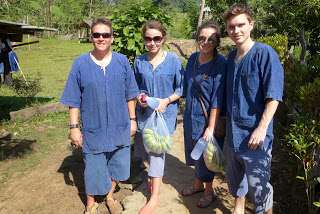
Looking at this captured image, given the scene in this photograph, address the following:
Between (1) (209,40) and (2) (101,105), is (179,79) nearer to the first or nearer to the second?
(1) (209,40)

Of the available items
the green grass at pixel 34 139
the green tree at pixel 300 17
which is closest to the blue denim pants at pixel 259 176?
the green grass at pixel 34 139

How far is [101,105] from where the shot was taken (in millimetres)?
2520

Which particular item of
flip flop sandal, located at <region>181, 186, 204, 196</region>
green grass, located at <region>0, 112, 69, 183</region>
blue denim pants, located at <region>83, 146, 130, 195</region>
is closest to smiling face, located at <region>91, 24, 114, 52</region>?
blue denim pants, located at <region>83, 146, 130, 195</region>

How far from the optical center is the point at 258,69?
1.98 meters

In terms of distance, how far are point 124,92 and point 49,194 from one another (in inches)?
73.1

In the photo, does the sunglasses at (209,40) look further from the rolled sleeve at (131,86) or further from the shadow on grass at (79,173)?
the shadow on grass at (79,173)

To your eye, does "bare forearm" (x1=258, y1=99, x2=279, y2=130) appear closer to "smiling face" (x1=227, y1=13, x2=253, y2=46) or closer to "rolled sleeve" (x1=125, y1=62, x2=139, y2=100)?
"smiling face" (x1=227, y1=13, x2=253, y2=46)

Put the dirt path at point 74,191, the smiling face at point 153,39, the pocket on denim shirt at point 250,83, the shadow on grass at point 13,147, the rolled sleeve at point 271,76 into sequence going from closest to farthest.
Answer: the rolled sleeve at point 271,76, the pocket on denim shirt at point 250,83, the smiling face at point 153,39, the dirt path at point 74,191, the shadow on grass at point 13,147

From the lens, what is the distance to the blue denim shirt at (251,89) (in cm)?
192

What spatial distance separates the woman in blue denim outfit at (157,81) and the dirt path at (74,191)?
296 millimetres

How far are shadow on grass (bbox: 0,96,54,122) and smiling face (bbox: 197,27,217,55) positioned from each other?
5.87 meters

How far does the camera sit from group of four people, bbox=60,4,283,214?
6.61ft

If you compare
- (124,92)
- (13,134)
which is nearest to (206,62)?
(124,92)

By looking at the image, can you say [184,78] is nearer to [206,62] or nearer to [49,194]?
[206,62]
